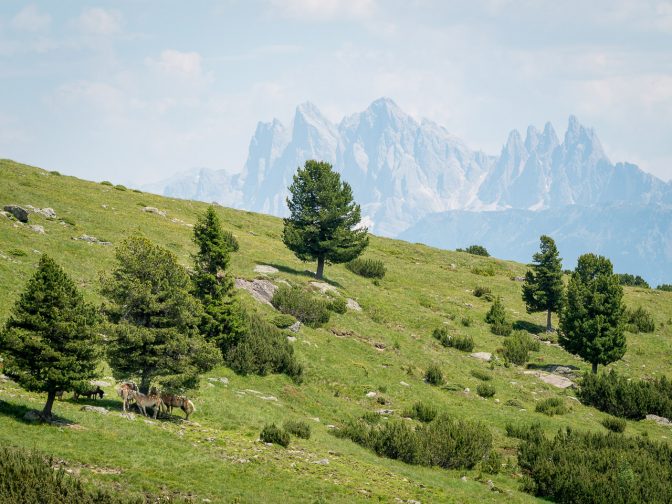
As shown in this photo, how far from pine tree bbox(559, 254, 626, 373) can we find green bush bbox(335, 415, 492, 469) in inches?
840

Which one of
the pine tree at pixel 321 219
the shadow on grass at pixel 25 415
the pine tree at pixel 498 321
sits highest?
the pine tree at pixel 321 219

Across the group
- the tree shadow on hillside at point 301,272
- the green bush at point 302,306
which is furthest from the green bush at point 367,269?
the green bush at point 302,306

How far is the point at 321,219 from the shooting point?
54719 millimetres

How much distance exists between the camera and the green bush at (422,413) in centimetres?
3238

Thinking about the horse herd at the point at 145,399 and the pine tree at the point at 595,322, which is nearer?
the horse herd at the point at 145,399

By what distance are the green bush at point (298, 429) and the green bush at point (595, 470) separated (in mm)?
9647

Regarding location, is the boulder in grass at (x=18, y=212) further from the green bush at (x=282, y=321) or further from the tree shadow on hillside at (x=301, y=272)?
the green bush at (x=282, y=321)

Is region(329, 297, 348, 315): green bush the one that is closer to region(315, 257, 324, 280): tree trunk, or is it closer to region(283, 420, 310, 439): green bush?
region(315, 257, 324, 280): tree trunk

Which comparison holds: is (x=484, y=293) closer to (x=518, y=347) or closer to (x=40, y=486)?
(x=518, y=347)

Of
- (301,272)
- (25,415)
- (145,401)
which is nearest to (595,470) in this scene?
(145,401)

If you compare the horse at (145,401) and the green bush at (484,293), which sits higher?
the green bush at (484,293)

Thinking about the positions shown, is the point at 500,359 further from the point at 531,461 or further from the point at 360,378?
the point at 531,461

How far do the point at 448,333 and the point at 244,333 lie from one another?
21.9 m

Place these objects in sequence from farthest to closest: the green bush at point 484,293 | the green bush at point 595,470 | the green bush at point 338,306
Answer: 1. the green bush at point 484,293
2. the green bush at point 338,306
3. the green bush at point 595,470
